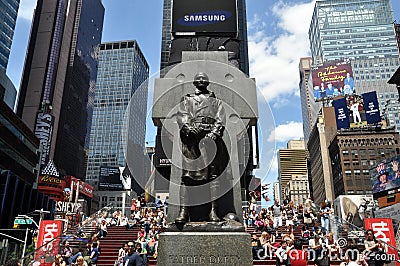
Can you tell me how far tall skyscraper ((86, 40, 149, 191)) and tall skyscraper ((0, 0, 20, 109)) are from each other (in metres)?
66.2

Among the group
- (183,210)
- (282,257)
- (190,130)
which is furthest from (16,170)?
(190,130)

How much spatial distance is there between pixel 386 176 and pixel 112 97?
150 m

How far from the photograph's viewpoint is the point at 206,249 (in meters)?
6.48

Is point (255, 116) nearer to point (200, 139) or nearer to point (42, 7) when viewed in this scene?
point (200, 139)

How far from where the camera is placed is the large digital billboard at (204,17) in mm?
20703

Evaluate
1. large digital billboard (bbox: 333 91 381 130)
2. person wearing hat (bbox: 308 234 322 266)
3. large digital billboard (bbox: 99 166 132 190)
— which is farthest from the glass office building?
person wearing hat (bbox: 308 234 322 266)

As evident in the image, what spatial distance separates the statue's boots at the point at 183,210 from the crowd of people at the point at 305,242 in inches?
207

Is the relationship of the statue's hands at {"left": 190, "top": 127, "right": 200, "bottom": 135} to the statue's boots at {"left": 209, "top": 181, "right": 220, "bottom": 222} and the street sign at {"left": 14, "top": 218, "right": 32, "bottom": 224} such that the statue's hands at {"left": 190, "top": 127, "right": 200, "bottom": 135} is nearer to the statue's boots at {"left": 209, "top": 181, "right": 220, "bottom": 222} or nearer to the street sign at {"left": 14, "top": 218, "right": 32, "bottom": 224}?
the statue's boots at {"left": 209, "top": 181, "right": 220, "bottom": 222}

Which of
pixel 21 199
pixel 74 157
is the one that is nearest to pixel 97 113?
pixel 74 157

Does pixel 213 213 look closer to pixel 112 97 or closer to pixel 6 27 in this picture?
pixel 6 27

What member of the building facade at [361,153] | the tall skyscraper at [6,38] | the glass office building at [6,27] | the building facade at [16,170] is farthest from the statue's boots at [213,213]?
the building facade at [361,153]

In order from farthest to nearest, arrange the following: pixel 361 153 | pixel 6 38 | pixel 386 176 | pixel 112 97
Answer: pixel 112 97, pixel 361 153, pixel 6 38, pixel 386 176

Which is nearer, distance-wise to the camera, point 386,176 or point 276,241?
point 276,241

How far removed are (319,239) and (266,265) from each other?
11.6 feet
